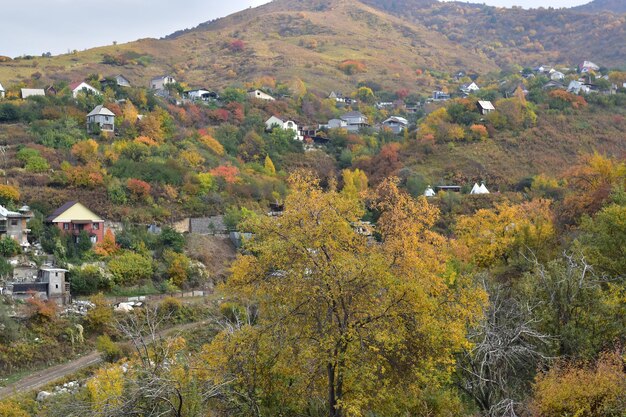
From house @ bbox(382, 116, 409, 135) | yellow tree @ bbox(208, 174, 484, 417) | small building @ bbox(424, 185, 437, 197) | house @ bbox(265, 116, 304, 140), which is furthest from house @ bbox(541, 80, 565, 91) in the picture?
yellow tree @ bbox(208, 174, 484, 417)

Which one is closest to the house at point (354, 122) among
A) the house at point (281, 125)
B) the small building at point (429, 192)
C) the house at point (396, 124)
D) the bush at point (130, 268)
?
the house at point (396, 124)

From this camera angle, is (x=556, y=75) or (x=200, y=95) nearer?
(x=200, y=95)

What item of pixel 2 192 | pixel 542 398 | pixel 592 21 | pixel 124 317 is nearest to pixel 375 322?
pixel 542 398

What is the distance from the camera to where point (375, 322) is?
1080 cm

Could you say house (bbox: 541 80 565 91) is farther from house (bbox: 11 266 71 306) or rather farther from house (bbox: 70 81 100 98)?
house (bbox: 11 266 71 306)

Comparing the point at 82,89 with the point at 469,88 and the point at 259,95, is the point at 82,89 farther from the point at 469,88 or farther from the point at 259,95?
the point at 469,88

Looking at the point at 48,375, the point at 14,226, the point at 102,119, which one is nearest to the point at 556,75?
the point at 102,119

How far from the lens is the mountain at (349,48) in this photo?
279 ft

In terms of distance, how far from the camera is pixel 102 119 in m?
44.8

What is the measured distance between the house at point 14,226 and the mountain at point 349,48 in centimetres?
3055

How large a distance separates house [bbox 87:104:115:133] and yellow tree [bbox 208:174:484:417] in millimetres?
35892

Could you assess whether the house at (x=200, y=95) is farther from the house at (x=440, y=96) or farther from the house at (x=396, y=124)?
the house at (x=440, y=96)

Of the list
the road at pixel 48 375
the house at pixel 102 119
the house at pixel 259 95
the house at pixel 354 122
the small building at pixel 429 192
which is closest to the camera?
the road at pixel 48 375

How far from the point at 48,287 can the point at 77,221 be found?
5.38 metres
